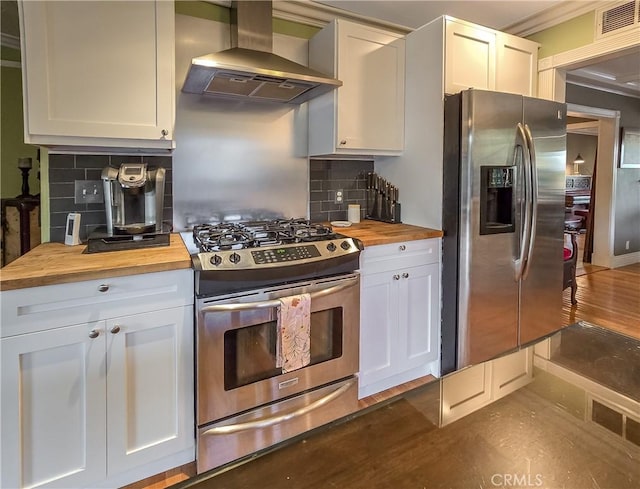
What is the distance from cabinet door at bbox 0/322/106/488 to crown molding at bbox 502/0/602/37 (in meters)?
3.43

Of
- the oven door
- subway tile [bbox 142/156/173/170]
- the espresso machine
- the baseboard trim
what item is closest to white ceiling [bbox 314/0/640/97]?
subway tile [bbox 142/156/173/170]

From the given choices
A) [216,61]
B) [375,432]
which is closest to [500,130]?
→ [216,61]

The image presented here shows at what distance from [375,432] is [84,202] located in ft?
6.62

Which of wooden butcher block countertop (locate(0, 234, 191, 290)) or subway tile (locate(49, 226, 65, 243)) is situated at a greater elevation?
subway tile (locate(49, 226, 65, 243))

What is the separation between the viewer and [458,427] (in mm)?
844

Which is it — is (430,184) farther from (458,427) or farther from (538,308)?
(458,427)

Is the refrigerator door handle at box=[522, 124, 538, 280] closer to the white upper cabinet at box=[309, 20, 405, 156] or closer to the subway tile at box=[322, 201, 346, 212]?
the white upper cabinet at box=[309, 20, 405, 156]

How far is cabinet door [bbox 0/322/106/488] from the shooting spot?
141 cm

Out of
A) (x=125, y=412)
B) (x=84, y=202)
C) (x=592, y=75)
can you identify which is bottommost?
(x=125, y=412)

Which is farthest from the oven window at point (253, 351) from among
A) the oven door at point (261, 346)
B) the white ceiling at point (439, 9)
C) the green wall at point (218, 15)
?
the white ceiling at point (439, 9)

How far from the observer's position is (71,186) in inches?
83.1

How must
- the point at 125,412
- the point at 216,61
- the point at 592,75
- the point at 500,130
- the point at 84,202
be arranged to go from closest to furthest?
the point at 125,412 < the point at 216,61 < the point at 84,202 < the point at 500,130 < the point at 592,75

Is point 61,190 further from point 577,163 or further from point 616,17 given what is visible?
point 577,163

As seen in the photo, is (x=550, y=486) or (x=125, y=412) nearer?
(x=550, y=486)
